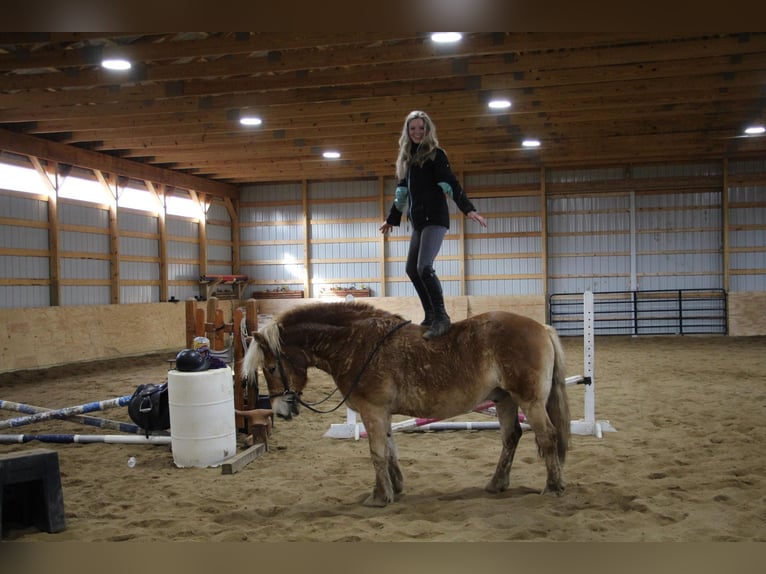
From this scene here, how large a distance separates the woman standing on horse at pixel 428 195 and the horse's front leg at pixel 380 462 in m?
0.70

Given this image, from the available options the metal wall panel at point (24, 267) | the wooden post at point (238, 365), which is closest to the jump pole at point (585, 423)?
the wooden post at point (238, 365)

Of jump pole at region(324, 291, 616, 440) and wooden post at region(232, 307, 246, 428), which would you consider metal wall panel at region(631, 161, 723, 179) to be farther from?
wooden post at region(232, 307, 246, 428)

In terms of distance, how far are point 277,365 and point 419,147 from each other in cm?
183

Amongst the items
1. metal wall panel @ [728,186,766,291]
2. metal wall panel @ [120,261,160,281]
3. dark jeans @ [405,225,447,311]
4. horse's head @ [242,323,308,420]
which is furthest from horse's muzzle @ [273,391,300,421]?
metal wall panel @ [728,186,766,291]

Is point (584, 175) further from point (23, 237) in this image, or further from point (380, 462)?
point (380, 462)

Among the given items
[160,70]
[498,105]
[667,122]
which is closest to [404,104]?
[498,105]

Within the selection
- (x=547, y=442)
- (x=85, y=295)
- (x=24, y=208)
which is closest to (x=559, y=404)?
(x=547, y=442)

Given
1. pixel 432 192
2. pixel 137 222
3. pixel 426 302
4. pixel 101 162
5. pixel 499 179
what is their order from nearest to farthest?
pixel 432 192 → pixel 426 302 → pixel 101 162 → pixel 137 222 → pixel 499 179

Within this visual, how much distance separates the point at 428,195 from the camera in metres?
4.15

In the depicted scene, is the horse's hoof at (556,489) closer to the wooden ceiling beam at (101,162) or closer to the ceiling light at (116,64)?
the ceiling light at (116,64)

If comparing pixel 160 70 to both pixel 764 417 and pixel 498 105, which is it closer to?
pixel 498 105

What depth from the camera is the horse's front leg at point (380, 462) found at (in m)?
4.05

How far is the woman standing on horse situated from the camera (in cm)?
411

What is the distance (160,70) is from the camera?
945 centimetres
